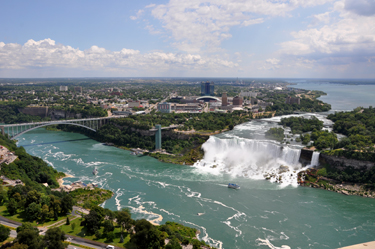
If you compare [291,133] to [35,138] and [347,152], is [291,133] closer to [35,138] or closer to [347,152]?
[347,152]

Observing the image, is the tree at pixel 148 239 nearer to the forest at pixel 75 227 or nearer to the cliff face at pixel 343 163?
the forest at pixel 75 227

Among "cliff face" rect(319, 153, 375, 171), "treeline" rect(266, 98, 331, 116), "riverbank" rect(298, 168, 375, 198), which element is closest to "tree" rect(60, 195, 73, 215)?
"riverbank" rect(298, 168, 375, 198)

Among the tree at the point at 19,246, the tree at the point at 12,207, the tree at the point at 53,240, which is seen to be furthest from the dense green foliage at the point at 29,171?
the tree at the point at 19,246

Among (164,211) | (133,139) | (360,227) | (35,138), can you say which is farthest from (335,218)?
(35,138)

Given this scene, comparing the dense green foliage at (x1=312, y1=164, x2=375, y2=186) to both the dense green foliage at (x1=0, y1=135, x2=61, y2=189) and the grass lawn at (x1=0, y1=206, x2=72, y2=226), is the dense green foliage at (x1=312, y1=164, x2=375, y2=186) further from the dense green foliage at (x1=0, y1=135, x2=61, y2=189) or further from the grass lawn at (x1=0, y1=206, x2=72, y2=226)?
Answer: the dense green foliage at (x1=0, y1=135, x2=61, y2=189)

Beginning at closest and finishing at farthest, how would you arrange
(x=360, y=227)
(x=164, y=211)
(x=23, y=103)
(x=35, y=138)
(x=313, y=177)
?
(x=360, y=227) < (x=164, y=211) < (x=313, y=177) < (x=35, y=138) < (x=23, y=103)

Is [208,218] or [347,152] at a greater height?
[347,152]
